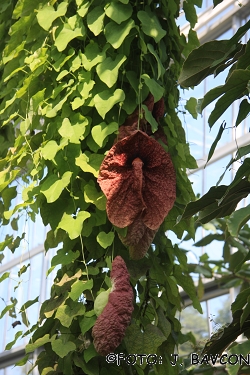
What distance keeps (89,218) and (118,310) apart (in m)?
0.29

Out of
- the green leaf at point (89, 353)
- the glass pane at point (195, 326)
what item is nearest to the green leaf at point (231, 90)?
the green leaf at point (89, 353)

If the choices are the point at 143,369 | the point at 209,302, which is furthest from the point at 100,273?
the point at 209,302

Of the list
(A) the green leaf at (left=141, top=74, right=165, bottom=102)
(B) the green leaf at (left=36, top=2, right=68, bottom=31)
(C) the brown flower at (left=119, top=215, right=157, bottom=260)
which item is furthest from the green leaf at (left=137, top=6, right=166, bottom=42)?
(C) the brown flower at (left=119, top=215, right=157, bottom=260)

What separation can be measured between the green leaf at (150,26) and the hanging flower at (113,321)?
0.63 metres

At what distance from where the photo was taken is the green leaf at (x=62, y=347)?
4.34 ft

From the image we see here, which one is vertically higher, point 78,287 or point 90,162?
point 90,162

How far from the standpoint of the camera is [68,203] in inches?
58.6

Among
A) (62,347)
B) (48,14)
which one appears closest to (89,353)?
(62,347)

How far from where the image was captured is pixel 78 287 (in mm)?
1374

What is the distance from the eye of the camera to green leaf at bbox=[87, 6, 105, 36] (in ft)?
5.02

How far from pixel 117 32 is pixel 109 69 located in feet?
0.31

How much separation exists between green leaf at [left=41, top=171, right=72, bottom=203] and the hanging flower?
273 mm

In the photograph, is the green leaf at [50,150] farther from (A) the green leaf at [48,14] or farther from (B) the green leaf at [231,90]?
(B) the green leaf at [231,90]

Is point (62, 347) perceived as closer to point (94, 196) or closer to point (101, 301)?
point (101, 301)
